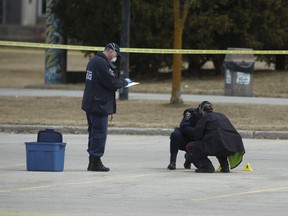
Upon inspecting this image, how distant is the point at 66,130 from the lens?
60.0 ft

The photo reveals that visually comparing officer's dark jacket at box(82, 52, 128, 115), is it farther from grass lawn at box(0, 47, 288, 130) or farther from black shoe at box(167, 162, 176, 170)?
grass lawn at box(0, 47, 288, 130)

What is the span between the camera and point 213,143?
12.9 metres

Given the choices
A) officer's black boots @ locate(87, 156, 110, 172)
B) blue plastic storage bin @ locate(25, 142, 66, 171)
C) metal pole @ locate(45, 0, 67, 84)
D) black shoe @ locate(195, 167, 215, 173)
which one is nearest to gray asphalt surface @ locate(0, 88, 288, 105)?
metal pole @ locate(45, 0, 67, 84)

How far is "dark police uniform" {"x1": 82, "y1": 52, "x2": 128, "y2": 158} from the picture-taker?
506 inches

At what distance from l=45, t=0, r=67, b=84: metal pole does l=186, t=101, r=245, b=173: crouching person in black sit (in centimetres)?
1894

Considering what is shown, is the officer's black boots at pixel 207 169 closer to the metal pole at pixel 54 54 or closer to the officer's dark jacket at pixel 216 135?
the officer's dark jacket at pixel 216 135

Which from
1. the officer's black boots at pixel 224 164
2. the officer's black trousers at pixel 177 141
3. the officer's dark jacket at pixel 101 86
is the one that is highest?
the officer's dark jacket at pixel 101 86

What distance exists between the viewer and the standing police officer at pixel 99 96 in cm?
1285

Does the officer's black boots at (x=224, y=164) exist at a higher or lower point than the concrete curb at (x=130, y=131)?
higher

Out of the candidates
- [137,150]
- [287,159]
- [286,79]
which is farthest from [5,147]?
[286,79]

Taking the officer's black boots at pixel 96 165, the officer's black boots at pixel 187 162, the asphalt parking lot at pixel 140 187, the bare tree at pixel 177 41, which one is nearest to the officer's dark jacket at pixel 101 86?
the officer's black boots at pixel 96 165

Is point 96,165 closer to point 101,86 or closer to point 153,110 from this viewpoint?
point 101,86

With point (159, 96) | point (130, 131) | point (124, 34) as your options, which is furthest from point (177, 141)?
point (159, 96)

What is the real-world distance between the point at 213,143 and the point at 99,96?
1.65 meters
